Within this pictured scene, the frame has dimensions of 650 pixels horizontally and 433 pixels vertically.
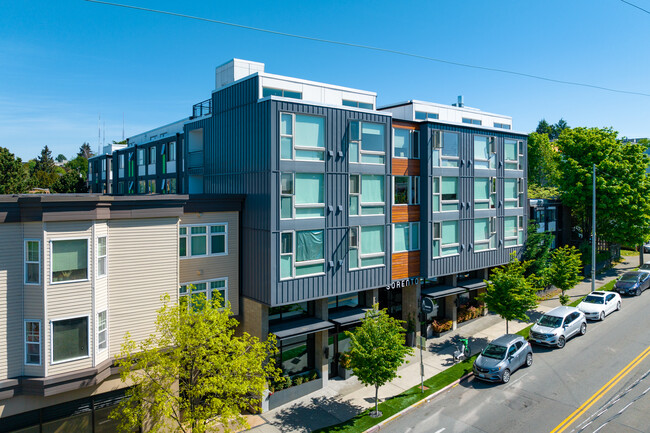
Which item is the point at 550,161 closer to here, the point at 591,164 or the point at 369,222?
the point at 591,164

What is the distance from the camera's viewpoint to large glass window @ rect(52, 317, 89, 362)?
1468 cm

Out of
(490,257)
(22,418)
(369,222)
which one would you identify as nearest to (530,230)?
(490,257)

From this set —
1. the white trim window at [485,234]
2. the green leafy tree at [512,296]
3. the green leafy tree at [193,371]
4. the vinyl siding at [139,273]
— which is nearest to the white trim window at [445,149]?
the white trim window at [485,234]

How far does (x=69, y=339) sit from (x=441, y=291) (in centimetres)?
2081

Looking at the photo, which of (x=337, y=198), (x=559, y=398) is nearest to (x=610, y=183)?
(x=559, y=398)

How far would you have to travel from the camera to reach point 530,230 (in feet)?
108

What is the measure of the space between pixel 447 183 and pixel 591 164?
21130 millimetres

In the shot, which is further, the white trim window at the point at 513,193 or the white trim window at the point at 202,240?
the white trim window at the point at 513,193

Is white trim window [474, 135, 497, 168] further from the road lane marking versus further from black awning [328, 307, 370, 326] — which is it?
the road lane marking

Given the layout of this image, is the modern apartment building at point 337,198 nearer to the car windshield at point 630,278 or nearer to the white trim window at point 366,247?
the white trim window at point 366,247

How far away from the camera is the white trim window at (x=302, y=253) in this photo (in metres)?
20.1

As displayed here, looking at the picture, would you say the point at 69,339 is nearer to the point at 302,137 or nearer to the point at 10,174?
the point at 302,137

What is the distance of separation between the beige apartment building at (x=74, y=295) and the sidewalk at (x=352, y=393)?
700cm

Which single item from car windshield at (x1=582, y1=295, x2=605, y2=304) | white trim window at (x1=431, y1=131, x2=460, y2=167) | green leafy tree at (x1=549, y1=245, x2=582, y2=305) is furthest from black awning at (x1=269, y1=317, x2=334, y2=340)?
car windshield at (x1=582, y1=295, x2=605, y2=304)
